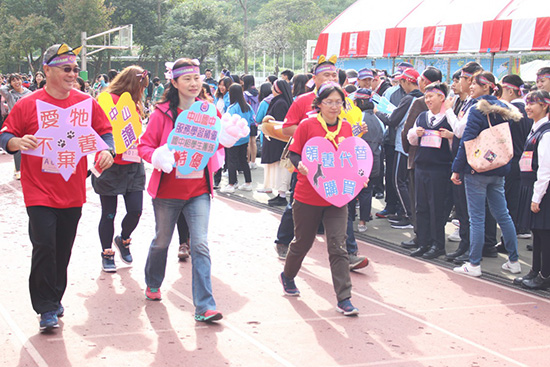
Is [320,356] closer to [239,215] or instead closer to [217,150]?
[217,150]

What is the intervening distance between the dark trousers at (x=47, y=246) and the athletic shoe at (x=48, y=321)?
35 millimetres

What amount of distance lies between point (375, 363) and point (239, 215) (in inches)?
231

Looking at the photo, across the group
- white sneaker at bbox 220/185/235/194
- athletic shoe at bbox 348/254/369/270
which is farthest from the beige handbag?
white sneaker at bbox 220/185/235/194

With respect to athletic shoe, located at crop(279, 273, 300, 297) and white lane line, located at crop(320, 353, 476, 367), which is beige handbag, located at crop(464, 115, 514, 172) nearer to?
athletic shoe, located at crop(279, 273, 300, 297)

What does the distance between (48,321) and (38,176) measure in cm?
109

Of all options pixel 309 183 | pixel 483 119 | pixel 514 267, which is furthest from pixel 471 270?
pixel 309 183

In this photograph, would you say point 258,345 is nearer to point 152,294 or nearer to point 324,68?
point 152,294

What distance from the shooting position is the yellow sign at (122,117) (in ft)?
22.9

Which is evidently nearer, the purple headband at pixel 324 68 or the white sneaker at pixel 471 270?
the purple headband at pixel 324 68

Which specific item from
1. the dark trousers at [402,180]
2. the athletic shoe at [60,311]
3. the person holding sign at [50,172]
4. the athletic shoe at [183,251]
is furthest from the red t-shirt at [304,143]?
the dark trousers at [402,180]

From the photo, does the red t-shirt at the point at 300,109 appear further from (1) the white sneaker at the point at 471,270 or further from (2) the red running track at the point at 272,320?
(1) the white sneaker at the point at 471,270

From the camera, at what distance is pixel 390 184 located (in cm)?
1041

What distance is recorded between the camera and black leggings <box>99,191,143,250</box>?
711 centimetres

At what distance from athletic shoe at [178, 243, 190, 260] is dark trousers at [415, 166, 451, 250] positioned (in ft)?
8.97
